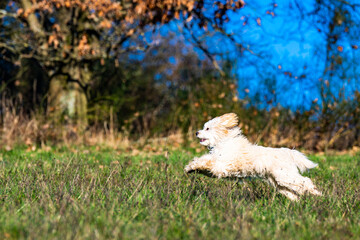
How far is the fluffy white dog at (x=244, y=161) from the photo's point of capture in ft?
12.3

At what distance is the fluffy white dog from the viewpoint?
3752 millimetres

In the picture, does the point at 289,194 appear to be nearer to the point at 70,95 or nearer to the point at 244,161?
the point at 244,161

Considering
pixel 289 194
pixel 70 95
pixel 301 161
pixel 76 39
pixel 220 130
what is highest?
pixel 76 39

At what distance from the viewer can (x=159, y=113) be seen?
17.3 metres

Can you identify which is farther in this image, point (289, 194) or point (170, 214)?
point (289, 194)

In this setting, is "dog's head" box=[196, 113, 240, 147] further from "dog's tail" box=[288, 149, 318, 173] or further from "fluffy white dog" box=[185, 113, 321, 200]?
"dog's tail" box=[288, 149, 318, 173]

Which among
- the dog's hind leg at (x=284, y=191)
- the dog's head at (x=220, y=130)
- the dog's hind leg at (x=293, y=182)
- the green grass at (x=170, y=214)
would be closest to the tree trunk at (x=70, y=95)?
the green grass at (x=170, y=214)

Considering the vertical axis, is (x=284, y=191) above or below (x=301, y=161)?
below

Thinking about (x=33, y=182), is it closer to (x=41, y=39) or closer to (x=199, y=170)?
(x=199, y=170)

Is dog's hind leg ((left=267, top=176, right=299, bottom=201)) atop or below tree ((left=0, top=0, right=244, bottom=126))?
below

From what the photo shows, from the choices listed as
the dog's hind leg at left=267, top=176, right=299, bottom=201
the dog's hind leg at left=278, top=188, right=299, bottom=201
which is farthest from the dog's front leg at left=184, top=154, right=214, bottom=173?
the dog's hind leg at left=278, top=188, right=299, bottom=201

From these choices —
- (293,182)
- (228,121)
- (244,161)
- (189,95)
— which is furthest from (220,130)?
→ (189,95)

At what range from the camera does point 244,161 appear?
3.78 metres

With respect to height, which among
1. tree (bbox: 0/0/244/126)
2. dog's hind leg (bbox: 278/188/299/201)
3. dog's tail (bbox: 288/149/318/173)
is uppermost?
tree (bbox: 0/0/244/126)
